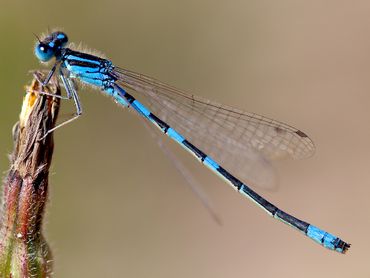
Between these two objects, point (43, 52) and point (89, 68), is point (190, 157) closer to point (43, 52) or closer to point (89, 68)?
point (89, 68)

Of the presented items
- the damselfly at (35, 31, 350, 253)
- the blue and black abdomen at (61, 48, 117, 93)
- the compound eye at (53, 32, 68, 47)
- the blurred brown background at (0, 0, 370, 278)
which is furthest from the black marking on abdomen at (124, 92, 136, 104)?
the blurred brown background at (0, 0, 370, 278)

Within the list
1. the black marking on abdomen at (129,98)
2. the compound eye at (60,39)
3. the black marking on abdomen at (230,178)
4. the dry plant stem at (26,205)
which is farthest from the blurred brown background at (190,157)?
the dry plant stem at (26,205)

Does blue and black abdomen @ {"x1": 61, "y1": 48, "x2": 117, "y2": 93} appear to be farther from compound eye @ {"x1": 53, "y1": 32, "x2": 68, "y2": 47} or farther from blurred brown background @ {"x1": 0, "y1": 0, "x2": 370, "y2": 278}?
blurred brown background @ {"x1": 0, "y1": 0, "x2": 370, "y2": 278}

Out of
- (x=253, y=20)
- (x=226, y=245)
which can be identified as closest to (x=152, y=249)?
(x=226, y=245)

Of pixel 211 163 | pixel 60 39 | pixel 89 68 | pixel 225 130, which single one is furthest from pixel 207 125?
pixel 60 39

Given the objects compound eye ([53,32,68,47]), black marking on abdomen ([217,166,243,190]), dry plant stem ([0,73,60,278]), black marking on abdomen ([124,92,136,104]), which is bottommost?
dry plant stem ([0,73,60,278])

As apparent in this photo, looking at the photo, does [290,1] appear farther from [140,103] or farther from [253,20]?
[140,103]
